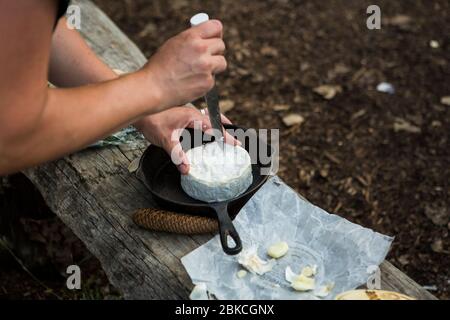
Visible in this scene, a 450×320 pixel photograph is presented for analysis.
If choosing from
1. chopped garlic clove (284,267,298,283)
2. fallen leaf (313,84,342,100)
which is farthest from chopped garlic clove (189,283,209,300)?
fallen leaf (313,84,342,100)

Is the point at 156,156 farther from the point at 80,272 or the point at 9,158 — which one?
the point at 80,272

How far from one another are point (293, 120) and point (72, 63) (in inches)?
65.5

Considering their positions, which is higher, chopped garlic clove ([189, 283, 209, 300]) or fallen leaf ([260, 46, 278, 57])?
chopped garlic clove ([189, 283, 209, 300])

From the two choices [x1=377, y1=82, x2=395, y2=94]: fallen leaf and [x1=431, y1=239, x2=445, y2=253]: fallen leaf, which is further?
[x1=377, y1=82, x2=395, y2=94]: fallen leaf

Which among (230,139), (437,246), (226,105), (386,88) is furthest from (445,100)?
(230,139)

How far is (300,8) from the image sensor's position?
426 cm

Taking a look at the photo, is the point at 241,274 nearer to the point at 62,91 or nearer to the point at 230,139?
the point at 230,139

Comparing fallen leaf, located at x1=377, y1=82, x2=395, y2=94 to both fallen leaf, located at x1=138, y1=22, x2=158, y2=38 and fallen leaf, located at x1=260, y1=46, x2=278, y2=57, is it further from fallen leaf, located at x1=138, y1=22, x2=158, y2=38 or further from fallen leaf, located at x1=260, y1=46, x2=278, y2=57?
fallen leaf, located at x1=138, y1=22, x2=158, y2=38

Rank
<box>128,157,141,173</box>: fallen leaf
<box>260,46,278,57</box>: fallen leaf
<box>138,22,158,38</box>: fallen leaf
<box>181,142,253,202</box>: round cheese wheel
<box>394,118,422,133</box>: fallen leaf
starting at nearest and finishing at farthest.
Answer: <box>181,142,253,202</box>: round cheese wheel, <box>128,157,141,173</box>: fallen leaf, <box>394,118,422,133</box>: fallen leaf, <box>260,46,278,57</box>: fallen leaf, <box>138,22,158,38</box>: fallen leaf

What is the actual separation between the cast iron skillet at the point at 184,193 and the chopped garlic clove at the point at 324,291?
0.23 m

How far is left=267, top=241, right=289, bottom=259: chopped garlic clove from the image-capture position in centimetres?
181

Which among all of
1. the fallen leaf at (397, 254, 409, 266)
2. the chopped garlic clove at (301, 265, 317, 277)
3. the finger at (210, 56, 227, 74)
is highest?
the finger at (210, 56, 227, 74)

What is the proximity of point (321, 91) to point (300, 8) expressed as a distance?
86cm

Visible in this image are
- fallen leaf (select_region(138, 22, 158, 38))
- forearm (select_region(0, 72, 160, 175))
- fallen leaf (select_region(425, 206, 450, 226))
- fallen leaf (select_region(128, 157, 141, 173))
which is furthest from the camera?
fallen leaf (select_region(138, 22, 158, 38))
